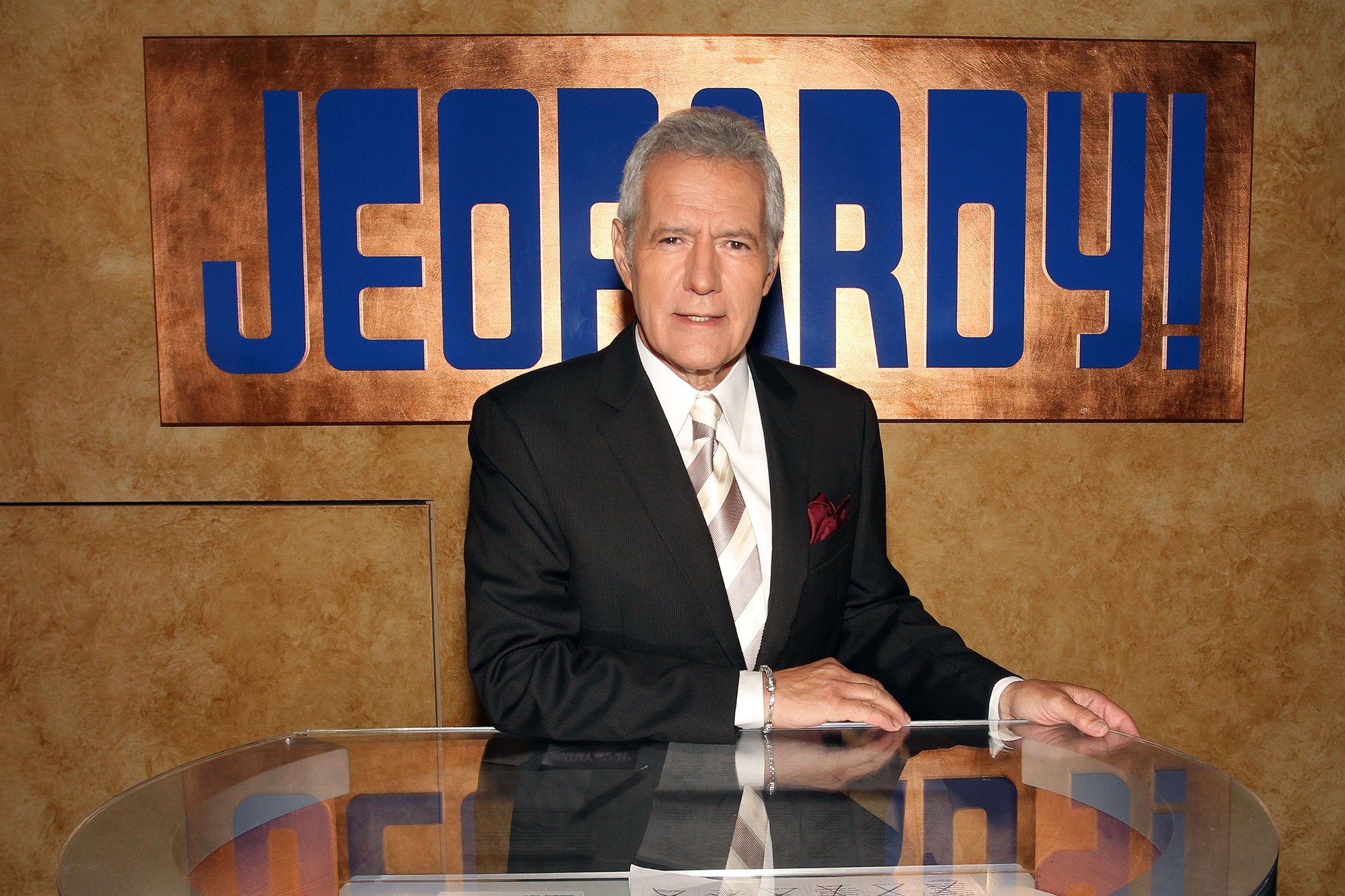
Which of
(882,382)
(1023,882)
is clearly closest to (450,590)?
(882,382)

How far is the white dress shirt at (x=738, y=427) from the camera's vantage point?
5.64 feet

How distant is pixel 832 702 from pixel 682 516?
0.41 meters

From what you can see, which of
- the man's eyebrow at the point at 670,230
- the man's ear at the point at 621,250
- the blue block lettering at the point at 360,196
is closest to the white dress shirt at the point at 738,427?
the man's ear at the point at 621,250

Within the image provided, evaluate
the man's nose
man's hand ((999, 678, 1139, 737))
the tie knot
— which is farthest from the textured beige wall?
man's hand ((999, 678, 1139, 737))

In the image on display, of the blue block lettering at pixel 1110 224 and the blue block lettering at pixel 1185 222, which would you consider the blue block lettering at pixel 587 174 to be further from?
the blue block lettering at pixel 1185 222

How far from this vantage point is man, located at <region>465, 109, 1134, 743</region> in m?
1.49

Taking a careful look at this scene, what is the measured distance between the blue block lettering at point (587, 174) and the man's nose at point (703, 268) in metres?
1.30

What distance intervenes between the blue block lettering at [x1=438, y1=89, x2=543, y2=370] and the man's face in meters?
1.25

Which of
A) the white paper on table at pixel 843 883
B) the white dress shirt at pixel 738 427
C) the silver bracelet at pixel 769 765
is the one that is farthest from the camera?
the white dress shirt at pixel 738 427

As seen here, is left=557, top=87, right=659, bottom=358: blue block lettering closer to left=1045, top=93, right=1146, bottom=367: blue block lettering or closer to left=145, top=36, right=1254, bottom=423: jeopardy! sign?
left=145, top=36, right=1254, bottom=423: jeopardy! sign

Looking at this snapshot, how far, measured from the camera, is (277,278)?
2.90 m

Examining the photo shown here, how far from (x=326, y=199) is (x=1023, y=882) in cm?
262

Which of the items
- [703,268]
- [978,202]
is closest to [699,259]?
[703,268]

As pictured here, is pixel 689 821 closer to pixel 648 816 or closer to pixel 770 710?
pixel 648 816
